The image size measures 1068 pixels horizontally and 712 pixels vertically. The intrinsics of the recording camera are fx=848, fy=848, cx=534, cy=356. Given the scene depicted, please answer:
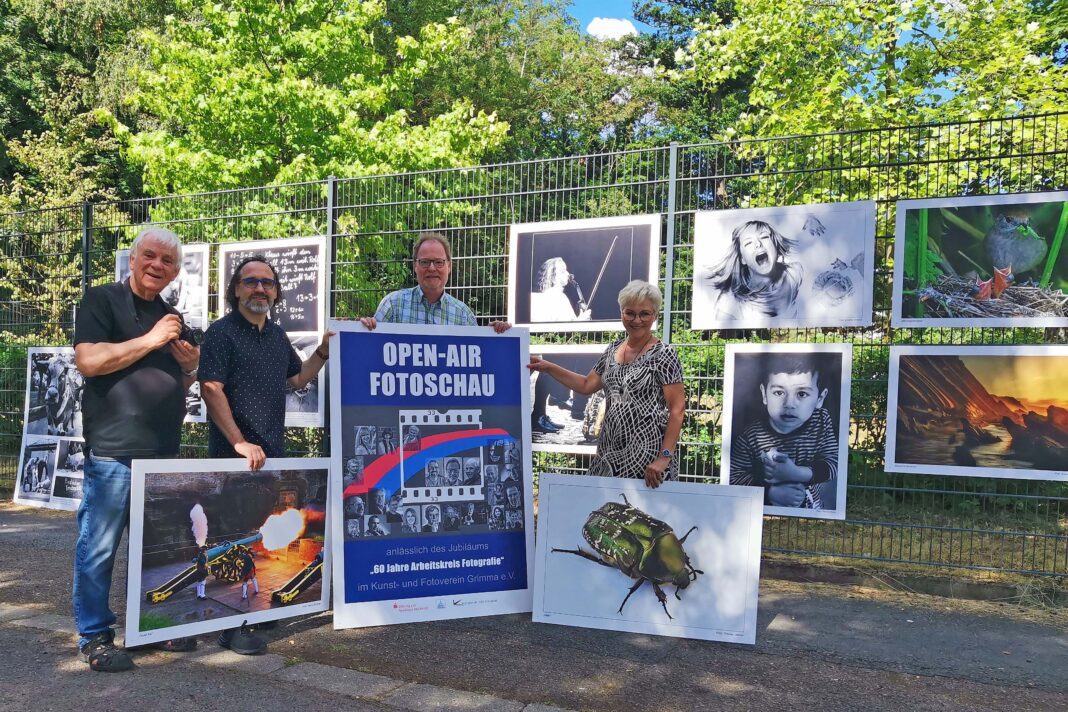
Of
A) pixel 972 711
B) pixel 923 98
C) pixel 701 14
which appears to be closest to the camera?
pixel 972 711

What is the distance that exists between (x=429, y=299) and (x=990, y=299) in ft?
11.3

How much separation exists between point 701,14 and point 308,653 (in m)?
30.1

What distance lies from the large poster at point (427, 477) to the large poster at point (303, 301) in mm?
2758

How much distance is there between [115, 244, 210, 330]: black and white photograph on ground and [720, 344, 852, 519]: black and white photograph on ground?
4917 mm

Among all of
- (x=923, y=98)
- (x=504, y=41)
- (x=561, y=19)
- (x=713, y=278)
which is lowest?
(x=713, y=278)

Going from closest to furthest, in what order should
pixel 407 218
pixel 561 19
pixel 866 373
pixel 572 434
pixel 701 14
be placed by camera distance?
pixel 866 373
pixel 572 434
pixel 407 218
pixel 701 14
pixel 561 19

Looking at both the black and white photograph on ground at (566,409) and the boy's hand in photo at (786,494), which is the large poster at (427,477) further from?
the boy's hand in photo at (786,494)

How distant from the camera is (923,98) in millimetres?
11094

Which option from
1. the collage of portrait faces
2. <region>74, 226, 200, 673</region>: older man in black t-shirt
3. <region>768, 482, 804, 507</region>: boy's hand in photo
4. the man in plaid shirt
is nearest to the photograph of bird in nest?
<region>768, 482, 804, 507</region>: boy's hand in photo

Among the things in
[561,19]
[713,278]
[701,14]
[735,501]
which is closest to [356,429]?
[735,501]

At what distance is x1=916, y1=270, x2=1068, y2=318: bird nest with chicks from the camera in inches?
201

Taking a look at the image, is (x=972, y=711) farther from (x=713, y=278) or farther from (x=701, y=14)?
(x=701, y=14)

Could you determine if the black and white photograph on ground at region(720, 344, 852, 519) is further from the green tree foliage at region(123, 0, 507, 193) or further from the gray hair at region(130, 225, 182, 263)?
the green tree foliage at region(123, 0, 507, 193)

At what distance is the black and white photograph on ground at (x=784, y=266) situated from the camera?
18.2 feet
